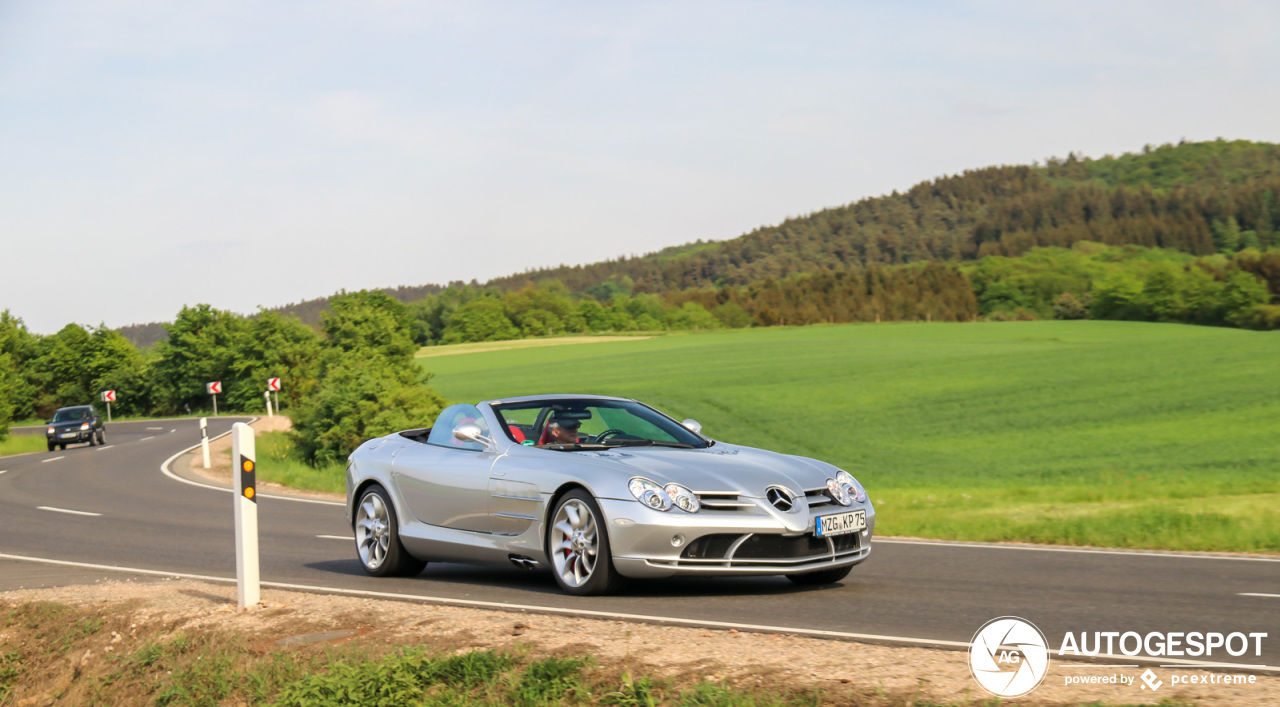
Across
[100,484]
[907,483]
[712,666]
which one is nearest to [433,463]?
[712,666]

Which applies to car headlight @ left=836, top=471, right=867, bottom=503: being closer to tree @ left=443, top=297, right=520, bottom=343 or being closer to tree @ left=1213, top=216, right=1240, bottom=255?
tree @ left=443, top=297, right=520, bottom=343

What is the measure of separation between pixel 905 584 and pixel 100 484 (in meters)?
23.4

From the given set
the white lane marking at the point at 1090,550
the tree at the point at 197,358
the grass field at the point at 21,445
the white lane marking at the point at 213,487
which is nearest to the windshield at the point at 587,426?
the white lane marking at the point at 1090,550

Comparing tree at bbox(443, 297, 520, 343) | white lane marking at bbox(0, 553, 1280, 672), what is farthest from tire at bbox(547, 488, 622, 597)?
tree at bbox(443, 297, 520, 343)

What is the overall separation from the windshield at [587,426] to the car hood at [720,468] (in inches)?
13.8

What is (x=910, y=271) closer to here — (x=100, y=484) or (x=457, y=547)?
(x=100, y=484)

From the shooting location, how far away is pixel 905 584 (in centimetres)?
902

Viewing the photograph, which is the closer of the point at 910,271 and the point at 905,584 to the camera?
the point at 905,584

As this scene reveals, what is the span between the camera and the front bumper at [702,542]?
7.78 metres

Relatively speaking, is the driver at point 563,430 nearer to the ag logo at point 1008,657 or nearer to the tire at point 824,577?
the tire at point 824,577

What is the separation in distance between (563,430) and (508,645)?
3.12m

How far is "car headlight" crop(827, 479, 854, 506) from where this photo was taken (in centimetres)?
838

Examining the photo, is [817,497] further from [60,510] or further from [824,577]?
[60,510]

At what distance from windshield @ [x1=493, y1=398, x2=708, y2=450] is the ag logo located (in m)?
3.32
